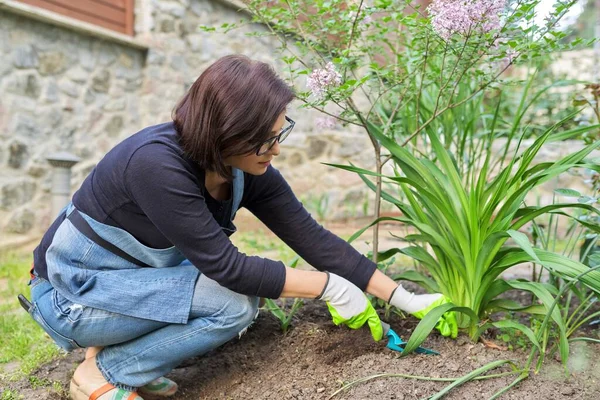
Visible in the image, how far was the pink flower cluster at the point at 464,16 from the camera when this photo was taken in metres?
1.48

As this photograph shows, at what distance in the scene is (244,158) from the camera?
1.52 metres

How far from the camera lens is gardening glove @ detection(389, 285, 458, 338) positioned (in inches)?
68.4

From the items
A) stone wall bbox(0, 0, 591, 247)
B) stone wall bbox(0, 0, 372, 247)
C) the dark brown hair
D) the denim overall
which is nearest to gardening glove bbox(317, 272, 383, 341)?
the denim overall

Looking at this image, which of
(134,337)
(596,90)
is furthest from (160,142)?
(596,90)

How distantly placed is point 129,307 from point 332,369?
571 mm

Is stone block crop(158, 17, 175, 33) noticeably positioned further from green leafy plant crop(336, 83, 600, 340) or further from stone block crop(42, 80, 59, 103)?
green leafy plant crop(336, 83, 600, 340)

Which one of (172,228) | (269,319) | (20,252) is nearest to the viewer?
(172,228)

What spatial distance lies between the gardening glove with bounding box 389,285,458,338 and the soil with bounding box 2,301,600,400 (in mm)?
51

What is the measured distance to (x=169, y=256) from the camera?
162cm

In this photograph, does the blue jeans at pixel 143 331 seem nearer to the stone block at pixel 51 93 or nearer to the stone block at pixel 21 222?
the stone block at pixel 21 222

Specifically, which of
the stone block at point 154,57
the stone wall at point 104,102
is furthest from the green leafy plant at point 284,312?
the stone block at point 154,57

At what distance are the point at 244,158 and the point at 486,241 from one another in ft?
2.27

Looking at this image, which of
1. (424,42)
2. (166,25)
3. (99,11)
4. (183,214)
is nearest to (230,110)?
(183,214)

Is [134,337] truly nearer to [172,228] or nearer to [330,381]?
[172,228]
